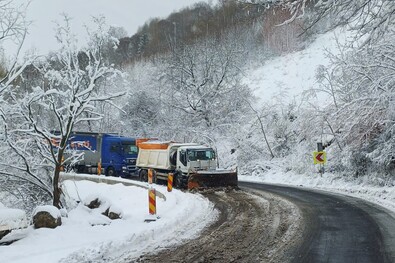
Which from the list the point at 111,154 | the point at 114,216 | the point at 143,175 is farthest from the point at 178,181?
the point at 114,216

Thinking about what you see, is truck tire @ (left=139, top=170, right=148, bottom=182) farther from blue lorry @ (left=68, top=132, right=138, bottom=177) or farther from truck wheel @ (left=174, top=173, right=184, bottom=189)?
blue lorry @ (left=68, top=132, right=138, bottom=177)

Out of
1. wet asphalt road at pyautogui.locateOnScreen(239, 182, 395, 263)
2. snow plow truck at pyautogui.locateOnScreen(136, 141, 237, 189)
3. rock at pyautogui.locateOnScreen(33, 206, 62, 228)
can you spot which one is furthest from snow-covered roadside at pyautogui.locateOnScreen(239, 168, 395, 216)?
rock at pyautogui.locateOnScreen(33, 206, 62, 228)

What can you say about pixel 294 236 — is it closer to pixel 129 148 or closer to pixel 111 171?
pixel 129 148

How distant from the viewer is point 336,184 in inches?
841

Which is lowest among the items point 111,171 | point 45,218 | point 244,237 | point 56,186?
point 244,237

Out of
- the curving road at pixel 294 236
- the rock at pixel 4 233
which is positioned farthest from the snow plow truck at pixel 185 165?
the rock at pixel 4 233

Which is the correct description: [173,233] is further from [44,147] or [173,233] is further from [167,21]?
[167,21]

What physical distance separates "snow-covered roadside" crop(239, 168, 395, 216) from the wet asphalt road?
123cm

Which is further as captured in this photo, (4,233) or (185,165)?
(185,165)

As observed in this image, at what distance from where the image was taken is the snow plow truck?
21312mm

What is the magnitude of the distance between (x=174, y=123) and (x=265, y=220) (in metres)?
32.6

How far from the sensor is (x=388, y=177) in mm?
18969

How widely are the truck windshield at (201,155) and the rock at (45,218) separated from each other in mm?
13809

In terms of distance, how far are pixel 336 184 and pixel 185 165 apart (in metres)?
7.89
